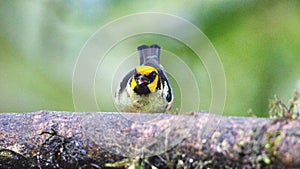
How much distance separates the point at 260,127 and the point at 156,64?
1743 mm

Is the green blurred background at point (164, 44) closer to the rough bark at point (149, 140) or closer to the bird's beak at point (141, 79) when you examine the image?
the bird's beak at point (141, 79)

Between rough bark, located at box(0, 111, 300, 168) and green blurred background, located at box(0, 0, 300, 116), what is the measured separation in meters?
1.15

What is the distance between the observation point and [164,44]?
3318 millimetres

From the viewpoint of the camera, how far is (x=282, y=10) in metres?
3.21

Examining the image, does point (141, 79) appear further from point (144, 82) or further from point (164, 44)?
point (164, 44)

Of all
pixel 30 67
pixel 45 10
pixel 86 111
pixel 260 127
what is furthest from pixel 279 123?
pixel 45 10

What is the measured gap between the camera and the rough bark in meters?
1.38

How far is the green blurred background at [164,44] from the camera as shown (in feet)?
9.84

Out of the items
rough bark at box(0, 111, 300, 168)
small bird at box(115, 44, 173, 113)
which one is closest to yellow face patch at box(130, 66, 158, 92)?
small bird at box(115, 44, 173, 113)

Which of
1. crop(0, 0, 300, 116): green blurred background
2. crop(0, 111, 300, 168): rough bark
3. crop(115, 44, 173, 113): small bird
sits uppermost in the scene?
crop(0, 0, 300, 116): green blurred background

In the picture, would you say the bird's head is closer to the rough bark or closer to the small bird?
the small bird

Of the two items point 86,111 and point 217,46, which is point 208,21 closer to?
point 217,46

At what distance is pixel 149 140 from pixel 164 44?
1.84m

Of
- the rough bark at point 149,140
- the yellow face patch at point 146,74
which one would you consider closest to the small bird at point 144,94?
the yellow face patch at point 146,74
